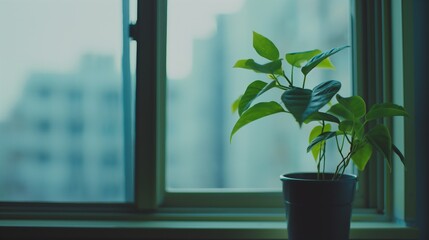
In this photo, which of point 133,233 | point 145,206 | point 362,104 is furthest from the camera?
point 145,206

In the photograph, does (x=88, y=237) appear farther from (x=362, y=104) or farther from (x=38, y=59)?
(x=362, y=104)

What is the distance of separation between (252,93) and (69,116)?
2.36 feet

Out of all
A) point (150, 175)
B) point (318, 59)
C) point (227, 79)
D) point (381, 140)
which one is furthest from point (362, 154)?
point (150, 175)

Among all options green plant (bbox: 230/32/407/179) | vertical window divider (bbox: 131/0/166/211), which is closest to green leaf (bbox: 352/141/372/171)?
green plant (bbox: 230/32/407/179)

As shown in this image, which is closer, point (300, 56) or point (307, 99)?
point (307, 99)

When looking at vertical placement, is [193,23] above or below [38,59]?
above

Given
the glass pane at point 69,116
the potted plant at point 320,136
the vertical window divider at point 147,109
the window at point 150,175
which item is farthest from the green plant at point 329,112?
the glass pane at point 69,116

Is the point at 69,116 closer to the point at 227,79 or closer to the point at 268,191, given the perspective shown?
the point at 227,79

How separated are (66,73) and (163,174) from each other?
487 millimetres

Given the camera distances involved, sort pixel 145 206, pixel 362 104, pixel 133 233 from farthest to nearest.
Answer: pixel 145 206, pixel 133 233, pixel 362 104

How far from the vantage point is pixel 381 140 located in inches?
34.1

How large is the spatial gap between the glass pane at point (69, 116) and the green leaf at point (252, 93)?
553 mm

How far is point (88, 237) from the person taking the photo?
1.14 meters

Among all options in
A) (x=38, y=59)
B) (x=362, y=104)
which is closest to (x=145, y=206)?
(x=38, y=59)
